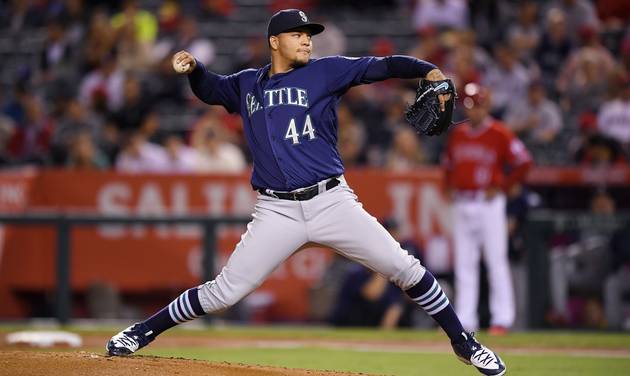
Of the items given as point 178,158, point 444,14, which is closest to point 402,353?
point 178,158

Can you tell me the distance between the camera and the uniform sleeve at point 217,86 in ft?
22.7

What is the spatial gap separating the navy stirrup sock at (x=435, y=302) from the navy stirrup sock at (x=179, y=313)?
1170 mm

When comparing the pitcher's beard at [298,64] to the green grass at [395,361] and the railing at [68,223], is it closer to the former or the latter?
the green grass at [395,361]

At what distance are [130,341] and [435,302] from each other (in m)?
1.72

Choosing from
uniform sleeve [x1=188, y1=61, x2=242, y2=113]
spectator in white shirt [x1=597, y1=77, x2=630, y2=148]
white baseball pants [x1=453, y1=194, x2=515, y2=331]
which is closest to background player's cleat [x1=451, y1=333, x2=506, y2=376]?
uniform sleeve [x1=188, y1=61, x2=242, y2=113]

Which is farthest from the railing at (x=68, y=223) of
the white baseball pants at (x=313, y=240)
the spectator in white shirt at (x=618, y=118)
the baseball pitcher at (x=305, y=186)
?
the white baseball pants at (x=313, y=240)

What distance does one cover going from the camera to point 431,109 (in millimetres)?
6477

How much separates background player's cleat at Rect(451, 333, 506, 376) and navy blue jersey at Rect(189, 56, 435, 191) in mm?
1167

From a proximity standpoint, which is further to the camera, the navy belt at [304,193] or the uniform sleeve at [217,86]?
the uniform sleeve at [217,86]

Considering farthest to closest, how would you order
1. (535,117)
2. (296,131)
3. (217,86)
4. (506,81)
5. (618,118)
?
1. (506,81)
2. (535,117)
3. (618,118)
4. (217,86)
5. (296,131)

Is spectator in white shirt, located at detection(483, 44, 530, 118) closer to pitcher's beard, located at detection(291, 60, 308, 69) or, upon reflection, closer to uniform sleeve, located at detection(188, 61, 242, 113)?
uniform sleeve, located at detection(188, 61, 242, 113)

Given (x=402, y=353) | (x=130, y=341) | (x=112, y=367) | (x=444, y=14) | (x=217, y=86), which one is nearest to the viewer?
(x=112, y=367)

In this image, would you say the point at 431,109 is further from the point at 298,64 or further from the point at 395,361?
the point at 395,361

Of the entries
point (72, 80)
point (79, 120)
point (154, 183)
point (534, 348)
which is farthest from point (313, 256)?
point (72, 80)
